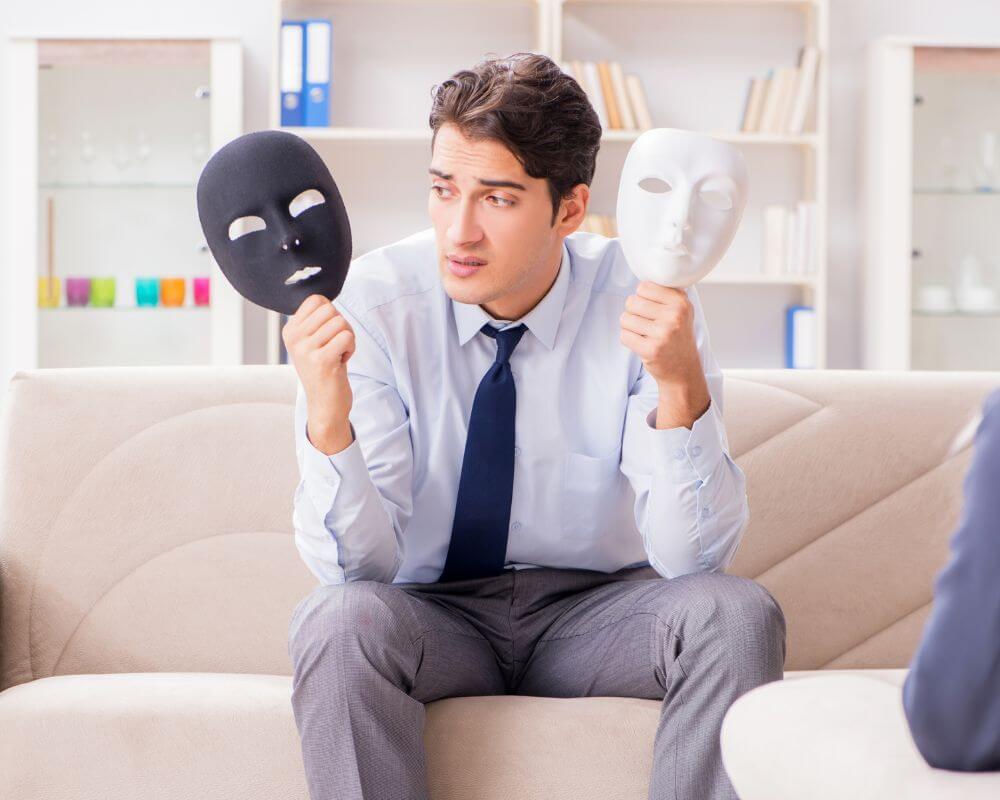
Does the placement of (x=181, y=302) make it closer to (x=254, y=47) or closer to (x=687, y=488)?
(x=254, y=47)

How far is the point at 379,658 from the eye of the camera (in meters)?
1.36

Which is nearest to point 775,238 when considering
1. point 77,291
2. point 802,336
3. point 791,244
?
point 791,244

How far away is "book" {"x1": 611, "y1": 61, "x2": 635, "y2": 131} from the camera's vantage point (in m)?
3.83

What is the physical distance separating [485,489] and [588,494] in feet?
0.48

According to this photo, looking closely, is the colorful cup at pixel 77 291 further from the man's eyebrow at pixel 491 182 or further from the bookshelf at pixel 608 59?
the man's eyebrow at pixel 491 182

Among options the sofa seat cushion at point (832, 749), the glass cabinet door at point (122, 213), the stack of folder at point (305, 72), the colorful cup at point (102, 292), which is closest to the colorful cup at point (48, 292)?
the glass cabinet door at point (122, 213)

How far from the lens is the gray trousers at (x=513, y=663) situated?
1.32 meters

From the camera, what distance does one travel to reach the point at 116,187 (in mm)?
3830

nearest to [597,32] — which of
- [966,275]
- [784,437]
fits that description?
[966,275]

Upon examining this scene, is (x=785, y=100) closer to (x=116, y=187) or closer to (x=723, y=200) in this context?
(x=116, y=187)

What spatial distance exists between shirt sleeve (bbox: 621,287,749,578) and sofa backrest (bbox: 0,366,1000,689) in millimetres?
346

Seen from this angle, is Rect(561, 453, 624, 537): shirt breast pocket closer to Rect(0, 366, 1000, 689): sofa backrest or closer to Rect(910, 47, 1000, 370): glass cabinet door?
Rect(0, 366, 1000, 689): sofa backrest

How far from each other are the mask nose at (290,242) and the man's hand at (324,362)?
0.22 feet

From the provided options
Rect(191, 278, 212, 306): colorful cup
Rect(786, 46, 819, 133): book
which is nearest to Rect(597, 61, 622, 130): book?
Rect(786, 46, 819, 133): book
